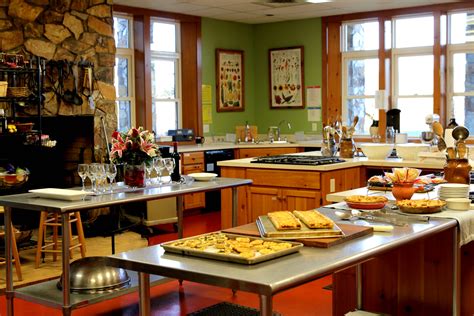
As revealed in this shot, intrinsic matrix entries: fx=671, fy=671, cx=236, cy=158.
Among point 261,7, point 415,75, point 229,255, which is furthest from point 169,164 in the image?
point 415,75

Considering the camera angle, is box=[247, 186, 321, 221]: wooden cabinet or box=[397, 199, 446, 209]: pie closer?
box=[397, 199, 446, 209]: pie

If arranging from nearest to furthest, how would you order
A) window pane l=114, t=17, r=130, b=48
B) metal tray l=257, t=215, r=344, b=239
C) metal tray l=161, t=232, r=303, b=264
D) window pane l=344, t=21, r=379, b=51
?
metal tray l=161, t=232, r=303, b=264 → metal tray l=257, t=215, r=344, b=239 → window pane l=114, t=17, r=130, b=48 → window pane l=344, t=21, r=379, b=51

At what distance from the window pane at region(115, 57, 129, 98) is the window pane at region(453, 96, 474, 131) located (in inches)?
172

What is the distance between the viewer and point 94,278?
4316 mm

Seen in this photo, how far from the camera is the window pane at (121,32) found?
28.4 feet

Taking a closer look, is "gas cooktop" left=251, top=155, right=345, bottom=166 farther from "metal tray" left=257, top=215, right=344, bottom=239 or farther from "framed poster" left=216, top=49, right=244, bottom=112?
"framed poster" left=216, top=49, right=244, bottom=112

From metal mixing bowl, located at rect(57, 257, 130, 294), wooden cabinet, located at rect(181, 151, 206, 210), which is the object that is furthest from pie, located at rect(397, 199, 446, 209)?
wooden cabinet, located at rect(181, 151, 206, 210)

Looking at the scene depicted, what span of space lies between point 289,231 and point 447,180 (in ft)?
5.65

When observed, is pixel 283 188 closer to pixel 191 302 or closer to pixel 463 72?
pixel 191 302

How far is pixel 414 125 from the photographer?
930 cm

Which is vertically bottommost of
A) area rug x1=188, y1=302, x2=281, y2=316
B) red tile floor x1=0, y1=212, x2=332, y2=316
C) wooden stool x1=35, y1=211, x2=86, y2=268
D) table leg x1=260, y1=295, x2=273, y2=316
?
red tile floor x1=0, y1=212, x2=332, y2=316

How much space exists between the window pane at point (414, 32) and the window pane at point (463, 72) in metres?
0.43

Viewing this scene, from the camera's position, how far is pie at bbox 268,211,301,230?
2518 millimetres

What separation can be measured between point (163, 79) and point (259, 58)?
184 centimetres
